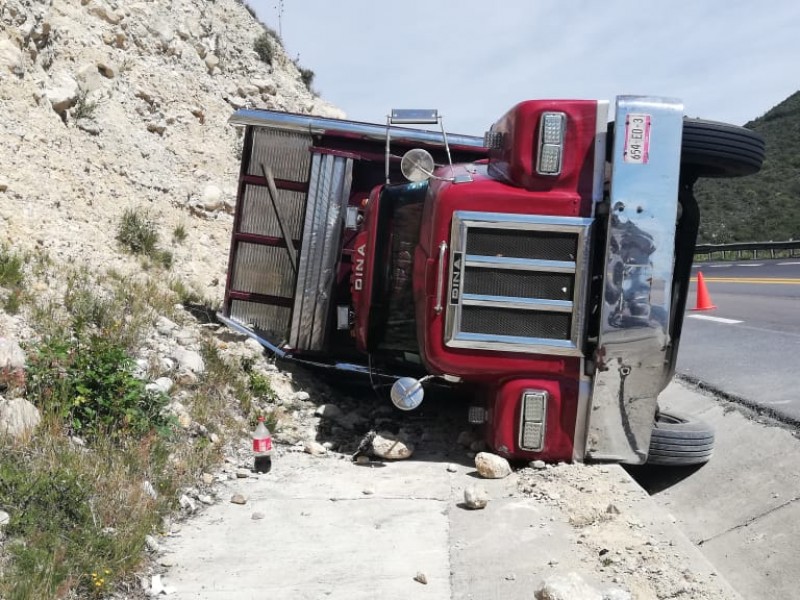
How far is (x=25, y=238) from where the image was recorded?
7535 mm

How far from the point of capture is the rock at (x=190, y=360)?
629cm

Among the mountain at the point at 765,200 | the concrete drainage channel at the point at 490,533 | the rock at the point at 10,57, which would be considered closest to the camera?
the concrete drainage channel at the point at 490,533

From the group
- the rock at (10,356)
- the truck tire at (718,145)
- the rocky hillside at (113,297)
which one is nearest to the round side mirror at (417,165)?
the truck tire at (718,145)

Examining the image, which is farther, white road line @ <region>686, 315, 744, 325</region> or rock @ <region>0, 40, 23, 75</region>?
white road line @ <region>686, 315, 744, 325</region>

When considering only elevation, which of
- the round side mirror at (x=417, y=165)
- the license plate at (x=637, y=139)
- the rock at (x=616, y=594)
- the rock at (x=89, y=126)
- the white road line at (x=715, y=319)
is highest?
the rock at (x=89, y=126)

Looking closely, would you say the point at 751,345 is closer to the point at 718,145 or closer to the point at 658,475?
the point at 658,475

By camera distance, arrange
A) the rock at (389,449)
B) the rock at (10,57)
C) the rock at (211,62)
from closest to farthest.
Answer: the rock at (389,449), the rock at (10,57), the rock at (211,62)

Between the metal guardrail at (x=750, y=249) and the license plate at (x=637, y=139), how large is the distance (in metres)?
22.0

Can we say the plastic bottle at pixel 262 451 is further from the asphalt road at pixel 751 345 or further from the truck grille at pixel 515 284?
the asphalt road at pixel 751 345

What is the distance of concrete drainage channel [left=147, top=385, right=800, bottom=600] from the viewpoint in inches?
144

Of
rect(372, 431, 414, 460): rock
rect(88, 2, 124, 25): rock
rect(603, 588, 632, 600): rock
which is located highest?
rect(88, 2, 124, 25): rock

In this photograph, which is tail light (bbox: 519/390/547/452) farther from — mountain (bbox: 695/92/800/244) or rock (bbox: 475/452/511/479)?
mountain (bbox: 695/92/800/244)

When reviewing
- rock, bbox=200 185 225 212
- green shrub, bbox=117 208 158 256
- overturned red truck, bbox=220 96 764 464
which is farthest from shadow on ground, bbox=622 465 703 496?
rock, bbox=200 185 225 212

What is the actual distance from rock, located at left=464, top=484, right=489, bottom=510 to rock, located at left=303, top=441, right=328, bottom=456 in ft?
4.88
